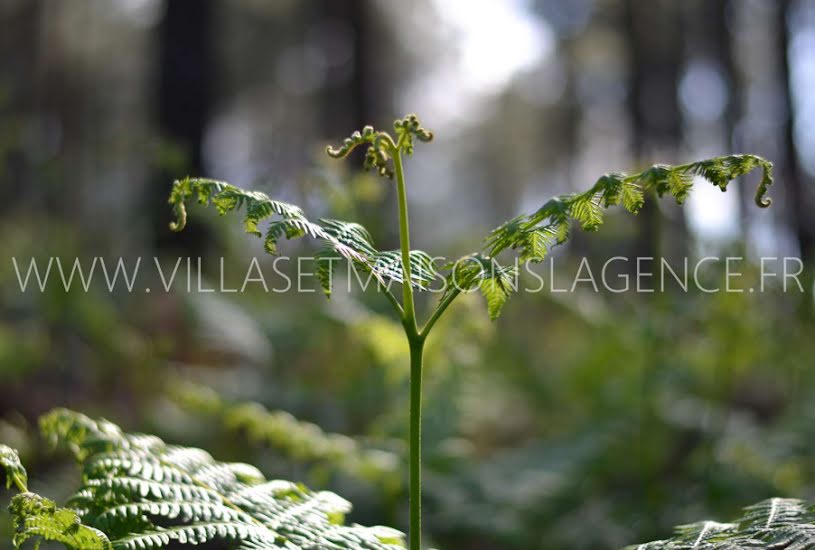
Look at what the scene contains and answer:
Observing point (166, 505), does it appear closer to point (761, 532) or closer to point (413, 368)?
point (413, 368)

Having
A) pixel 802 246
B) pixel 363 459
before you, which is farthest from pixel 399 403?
pixel 802 246

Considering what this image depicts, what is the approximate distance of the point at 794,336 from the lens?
3.93m

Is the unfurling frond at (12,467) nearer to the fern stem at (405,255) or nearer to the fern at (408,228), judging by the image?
the fern at (408,228)

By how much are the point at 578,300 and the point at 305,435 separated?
83.6 inches

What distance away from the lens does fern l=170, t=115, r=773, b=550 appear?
1041mm

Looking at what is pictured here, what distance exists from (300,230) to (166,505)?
47 centimetres

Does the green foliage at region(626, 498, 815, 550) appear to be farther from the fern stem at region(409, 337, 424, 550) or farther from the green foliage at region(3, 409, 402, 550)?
the green foliage at region(3, 409, 402, 550)

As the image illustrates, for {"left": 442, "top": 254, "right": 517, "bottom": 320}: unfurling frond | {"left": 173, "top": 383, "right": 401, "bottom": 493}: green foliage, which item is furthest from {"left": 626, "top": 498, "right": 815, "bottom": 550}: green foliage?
{"left": 173, "top": 383, "right": 401, "bottom": 493}: green foliage

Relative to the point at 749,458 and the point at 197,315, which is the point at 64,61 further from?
the point at 749,458

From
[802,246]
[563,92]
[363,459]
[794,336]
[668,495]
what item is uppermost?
[563,92]

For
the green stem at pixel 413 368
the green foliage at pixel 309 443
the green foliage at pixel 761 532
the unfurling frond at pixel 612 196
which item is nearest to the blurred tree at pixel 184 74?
the green foliage at pixel 309 443

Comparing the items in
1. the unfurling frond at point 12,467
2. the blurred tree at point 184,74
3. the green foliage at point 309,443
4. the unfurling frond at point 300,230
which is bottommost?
the green foliage at point 309,443

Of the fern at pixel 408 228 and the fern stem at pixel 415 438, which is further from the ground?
the fern at pixel 408 228

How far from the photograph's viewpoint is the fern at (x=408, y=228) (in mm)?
1041
